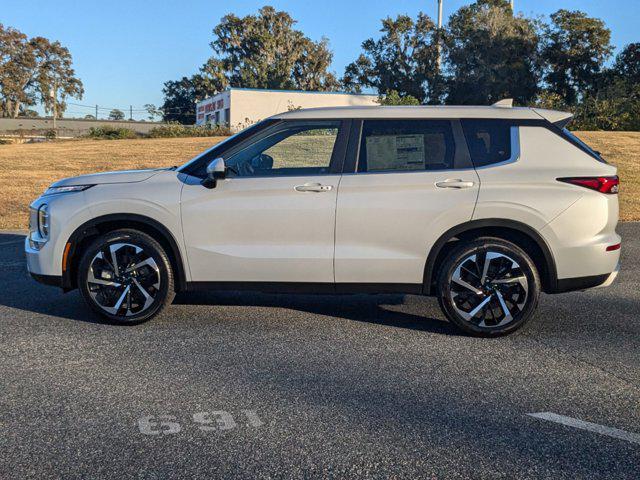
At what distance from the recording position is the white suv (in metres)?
5.86

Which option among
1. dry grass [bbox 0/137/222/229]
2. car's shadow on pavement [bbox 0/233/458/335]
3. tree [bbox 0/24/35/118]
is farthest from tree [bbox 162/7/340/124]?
car's shadow on pavement [bbox 0/233/458/335]

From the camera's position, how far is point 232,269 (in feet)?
19.8

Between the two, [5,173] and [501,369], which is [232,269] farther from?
[5,173]

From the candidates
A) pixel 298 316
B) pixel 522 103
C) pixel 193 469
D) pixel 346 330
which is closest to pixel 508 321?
pixel 346 330

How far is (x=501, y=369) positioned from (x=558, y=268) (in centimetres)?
121

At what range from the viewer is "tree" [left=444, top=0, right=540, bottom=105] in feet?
202

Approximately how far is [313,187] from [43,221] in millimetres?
2351

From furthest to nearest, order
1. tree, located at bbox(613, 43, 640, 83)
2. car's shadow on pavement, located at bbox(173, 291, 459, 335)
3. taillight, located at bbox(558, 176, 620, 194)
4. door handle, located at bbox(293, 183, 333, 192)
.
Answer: tree, located at bbox(613, 43, 640, 83), car's shadow on pavement, located at bbox(173, 291, 459, 335), door handle, located at bbox(293, 183, 333, 192), taillight, located at bbox(558, 176, 620, 194)

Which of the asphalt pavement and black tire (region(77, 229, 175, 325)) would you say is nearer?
the asphalt pavement

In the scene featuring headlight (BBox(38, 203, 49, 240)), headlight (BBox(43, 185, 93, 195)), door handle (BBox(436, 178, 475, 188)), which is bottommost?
headlight (BBox(38, 203, 49, 240))

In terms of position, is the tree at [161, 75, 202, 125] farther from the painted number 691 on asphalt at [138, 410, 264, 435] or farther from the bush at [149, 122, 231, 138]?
the painted number 691 on asphalt at [138, 410, 264, 435]

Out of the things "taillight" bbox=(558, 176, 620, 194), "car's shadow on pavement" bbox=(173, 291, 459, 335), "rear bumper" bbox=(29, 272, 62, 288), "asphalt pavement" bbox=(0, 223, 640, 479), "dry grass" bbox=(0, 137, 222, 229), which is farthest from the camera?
"dry grass" bbox=(0, 137, 222, 229)

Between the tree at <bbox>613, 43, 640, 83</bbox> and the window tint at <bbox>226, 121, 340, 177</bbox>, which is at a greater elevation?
the tree at <bbox>613, 43, 640, 83</bbox>

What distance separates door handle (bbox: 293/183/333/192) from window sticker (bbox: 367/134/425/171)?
16.0 inches
